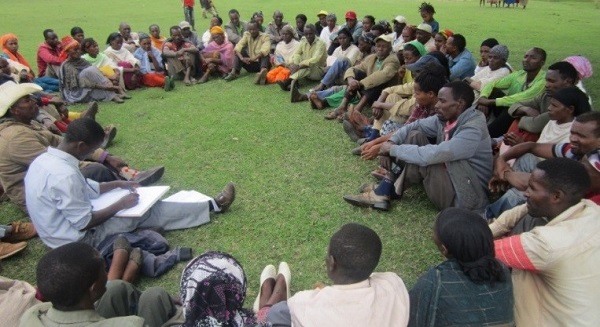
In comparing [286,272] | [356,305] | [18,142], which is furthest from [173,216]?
[356,305]

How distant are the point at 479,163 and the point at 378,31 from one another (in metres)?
5.07

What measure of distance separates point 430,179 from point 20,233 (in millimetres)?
3585

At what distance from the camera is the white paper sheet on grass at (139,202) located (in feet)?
11.6

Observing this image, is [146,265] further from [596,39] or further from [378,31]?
[596,39]

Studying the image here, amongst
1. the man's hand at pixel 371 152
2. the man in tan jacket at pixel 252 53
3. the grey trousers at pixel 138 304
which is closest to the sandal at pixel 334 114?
the man's hand at pixel 371 152

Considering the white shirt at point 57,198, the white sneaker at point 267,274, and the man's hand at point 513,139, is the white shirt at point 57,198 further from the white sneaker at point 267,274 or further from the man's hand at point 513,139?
the man's hand at point 513,139

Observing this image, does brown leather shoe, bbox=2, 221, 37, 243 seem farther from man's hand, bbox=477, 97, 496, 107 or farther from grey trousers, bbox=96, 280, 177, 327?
man's hand, bbox=477, 97, 496, 107

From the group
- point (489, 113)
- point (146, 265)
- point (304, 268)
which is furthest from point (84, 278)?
point (489, 113)

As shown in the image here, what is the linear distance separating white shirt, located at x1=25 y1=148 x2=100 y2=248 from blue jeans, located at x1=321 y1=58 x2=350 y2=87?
4.90 metres

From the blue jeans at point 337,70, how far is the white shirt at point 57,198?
4898 mm

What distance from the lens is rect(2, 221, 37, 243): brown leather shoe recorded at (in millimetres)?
3857

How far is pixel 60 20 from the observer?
1775 centimetres

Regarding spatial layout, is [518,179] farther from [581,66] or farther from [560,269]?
[581,66]

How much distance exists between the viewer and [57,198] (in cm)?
314
